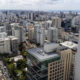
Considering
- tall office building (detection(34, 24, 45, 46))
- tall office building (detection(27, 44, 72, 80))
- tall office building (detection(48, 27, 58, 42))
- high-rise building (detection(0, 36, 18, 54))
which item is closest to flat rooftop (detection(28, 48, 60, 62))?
tall office building (detection(27, 44, 72, 80))

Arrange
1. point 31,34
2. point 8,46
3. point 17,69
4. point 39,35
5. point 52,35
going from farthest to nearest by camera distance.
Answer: point 31,34 → point 39,35 → point 52,35 → point 8,46 → point 17,69

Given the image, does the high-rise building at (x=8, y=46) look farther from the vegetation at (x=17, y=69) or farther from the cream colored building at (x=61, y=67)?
the cream colored building at (x=61, y=67)

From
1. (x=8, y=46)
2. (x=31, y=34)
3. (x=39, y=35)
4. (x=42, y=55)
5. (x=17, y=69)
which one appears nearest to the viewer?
(x=42, y=55)

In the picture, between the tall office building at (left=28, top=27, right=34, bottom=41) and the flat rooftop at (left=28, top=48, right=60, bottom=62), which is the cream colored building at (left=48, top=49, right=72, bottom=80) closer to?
the flat rooftop at (left=28, top=48, right=60, bottom=62)

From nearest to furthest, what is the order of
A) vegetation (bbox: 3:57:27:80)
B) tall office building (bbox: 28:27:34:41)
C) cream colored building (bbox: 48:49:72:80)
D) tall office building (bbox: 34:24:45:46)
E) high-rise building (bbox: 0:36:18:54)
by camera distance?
cream colored building (bbox: 48:49:72:80), vegetation (bbox: 3:57:27:80), high-rise building (bbox: 0:36:18:54), tall office building (bbox: 34:24:45:46), tall office building (bbox: 28:27:34:41)

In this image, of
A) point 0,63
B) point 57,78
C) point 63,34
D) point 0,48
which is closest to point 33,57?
point 57,78

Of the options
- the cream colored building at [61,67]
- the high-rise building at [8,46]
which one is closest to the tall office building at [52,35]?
the high-rise building at [8,46]

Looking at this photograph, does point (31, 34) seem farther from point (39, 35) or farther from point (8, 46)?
point (8, 46)

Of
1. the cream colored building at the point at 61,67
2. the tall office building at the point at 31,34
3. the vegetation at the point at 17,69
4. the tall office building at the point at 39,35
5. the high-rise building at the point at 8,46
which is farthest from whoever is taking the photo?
the tall office building at the point at 31,34

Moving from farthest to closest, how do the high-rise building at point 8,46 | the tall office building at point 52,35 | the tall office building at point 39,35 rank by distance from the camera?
the tall office building at point 52,35, the tall office building at point 39,35, the high-rise building at point 8,46

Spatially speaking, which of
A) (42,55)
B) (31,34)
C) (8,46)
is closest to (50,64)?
(42,55)

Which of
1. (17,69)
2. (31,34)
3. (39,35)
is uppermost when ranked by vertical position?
(39,35)
